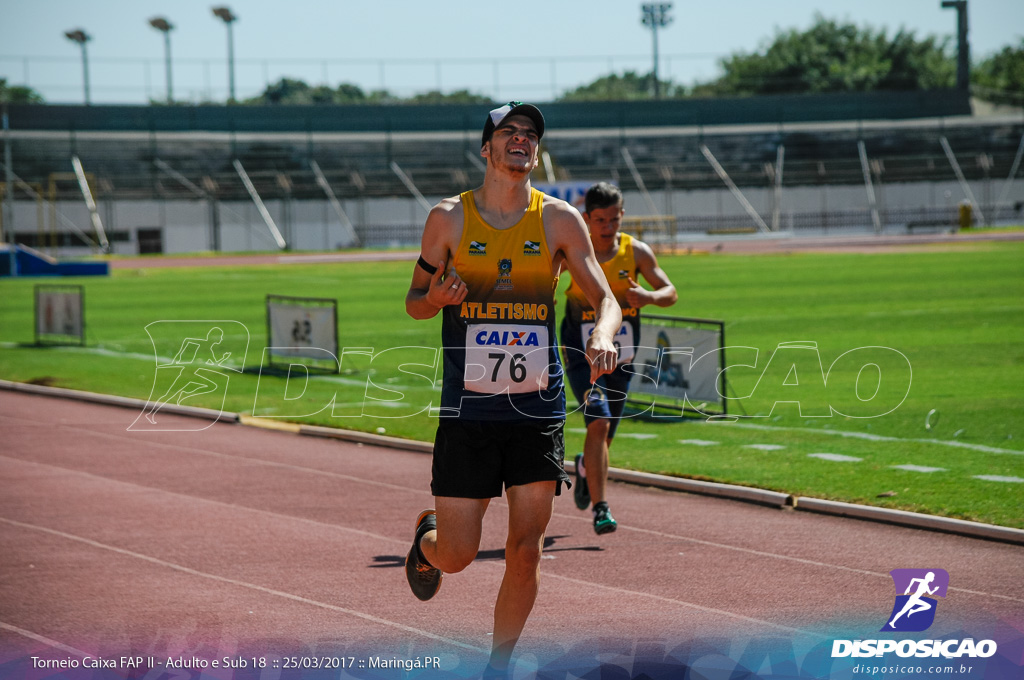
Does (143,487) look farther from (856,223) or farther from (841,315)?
(856,223)

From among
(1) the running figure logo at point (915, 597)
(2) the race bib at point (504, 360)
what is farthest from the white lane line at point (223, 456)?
(2) the race bib at point (504, 360)

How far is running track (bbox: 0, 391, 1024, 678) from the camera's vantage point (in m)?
5.42

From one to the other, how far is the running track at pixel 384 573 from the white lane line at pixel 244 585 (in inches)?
0.7

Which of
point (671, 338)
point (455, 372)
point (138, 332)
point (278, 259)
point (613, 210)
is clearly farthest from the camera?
point (278, 259)

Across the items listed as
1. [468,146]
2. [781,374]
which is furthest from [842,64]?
[781,374]

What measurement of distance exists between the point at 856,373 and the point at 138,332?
48.8 feet

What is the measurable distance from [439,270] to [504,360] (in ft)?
1.51

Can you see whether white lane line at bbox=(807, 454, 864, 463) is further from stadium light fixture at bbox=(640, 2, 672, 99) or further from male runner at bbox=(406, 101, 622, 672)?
stadium light fixture at bbox=(640, 2, 672, 99)

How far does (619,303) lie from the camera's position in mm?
8180

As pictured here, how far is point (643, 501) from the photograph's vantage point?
8.81m


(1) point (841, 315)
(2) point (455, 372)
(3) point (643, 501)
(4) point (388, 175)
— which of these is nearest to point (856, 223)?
(4) point (388, 175)

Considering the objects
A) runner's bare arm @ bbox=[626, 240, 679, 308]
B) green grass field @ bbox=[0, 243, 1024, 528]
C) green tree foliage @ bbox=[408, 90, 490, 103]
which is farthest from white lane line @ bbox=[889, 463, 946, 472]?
green tree foliage @ bbox=[408, 90, 490, 103]

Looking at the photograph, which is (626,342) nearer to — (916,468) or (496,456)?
Answer: (916,468)

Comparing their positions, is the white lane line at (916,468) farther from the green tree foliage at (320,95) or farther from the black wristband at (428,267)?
the green tree foliage at (320,95)
